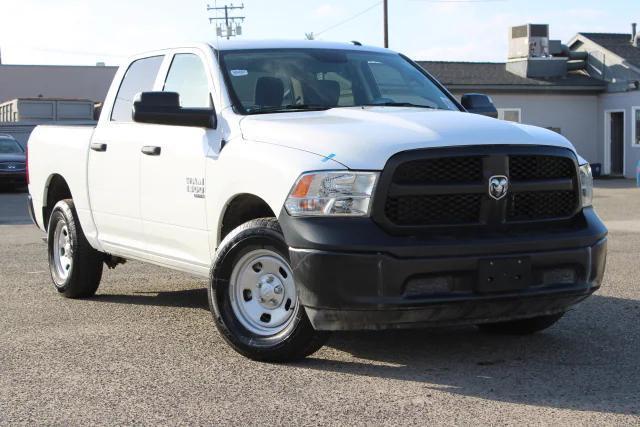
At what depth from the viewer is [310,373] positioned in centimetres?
563

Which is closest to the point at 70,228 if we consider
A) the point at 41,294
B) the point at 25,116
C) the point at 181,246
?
the point at 41,294

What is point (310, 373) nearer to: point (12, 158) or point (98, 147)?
point (98, 147)

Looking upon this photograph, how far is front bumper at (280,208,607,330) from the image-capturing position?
17.3 ft

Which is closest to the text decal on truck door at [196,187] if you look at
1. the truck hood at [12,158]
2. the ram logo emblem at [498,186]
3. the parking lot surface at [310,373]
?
the parking lot surface at [310,373]

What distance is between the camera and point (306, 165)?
5500 mm

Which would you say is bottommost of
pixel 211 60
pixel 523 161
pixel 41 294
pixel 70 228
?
pixel 41 294

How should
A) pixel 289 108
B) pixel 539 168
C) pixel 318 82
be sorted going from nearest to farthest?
pixel 539 168 < pixel 289 108 < pixel 318 82

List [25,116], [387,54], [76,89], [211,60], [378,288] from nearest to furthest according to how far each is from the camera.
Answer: [378,288]
[211,60]
[387,54]
[25,116]
[76,89]

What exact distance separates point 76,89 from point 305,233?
205 feet

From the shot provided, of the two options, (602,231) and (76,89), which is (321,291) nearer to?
(602,231)

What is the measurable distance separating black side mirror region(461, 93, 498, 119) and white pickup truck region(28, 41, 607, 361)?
4 centimetres

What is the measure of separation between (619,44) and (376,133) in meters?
34.2

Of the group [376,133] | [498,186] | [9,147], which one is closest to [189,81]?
[376,133]

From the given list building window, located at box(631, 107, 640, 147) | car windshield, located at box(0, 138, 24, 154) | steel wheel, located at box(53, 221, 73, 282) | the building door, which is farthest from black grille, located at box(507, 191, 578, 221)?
the building door
